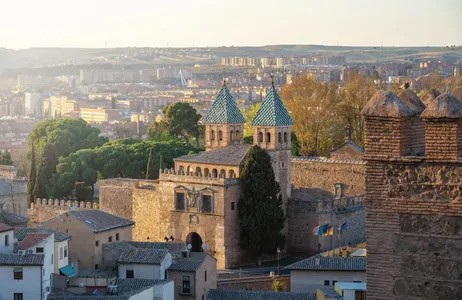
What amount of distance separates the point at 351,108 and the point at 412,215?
51.4 meters

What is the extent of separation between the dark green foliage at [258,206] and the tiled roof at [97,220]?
12.2 ft

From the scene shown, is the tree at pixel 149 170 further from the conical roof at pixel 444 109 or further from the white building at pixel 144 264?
the conical roof at pixel 444 109

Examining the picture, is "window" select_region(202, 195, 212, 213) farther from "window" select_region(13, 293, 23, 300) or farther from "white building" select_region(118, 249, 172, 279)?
"window" select_region(13, 293, 23, 300)

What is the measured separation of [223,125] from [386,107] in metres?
31.0

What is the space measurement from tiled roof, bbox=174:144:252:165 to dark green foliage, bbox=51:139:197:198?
31.6 ft

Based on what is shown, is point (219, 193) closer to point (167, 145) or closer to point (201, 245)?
point (201, 245)

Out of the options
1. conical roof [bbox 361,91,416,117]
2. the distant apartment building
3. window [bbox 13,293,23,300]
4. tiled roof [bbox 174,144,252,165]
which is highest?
conical roof [bbox 361,91,416,117]

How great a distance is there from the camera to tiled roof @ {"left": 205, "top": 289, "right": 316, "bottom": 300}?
31.0 m

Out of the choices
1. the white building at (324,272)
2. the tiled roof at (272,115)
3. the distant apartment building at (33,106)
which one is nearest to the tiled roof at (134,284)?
the white building at (324,272)

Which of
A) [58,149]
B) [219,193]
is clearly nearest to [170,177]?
[219,193]

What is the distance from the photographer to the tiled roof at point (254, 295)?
31.0 m

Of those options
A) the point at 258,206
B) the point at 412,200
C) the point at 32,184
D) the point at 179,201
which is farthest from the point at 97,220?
the point at 412,200

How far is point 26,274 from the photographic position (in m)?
29.9

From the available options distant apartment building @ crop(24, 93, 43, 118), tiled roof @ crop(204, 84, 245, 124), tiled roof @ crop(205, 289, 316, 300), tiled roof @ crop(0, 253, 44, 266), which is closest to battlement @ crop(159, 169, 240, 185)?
tiled roof @ crop(204, 84, 245, 124)
